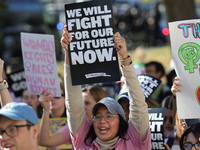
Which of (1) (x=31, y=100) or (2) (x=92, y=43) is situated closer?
(2) (x=92, y=43)

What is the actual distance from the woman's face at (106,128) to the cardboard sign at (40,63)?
108 cm

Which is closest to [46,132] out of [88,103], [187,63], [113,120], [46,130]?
[46,130]

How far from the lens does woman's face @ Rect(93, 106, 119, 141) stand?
3.10 meters

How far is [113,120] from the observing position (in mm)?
3135

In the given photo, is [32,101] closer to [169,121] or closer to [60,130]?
[60,130]

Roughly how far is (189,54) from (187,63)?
0.09m

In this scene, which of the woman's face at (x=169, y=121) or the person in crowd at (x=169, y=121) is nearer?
the person in crowd at (x=169, y=121)

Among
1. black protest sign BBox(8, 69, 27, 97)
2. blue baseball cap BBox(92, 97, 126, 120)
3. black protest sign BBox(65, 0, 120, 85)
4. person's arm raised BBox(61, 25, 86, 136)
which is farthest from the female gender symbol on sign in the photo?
black protest sign BBox(8, 69, 27, 97)

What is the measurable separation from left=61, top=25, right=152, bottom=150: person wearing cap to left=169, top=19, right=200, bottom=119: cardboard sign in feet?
1.60

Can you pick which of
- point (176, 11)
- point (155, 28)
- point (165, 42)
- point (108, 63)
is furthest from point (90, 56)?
point (165, 42)

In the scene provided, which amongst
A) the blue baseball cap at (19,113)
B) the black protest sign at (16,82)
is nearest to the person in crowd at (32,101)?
the black protest sign at (16,82)

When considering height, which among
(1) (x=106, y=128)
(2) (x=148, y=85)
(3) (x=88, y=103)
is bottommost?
(1) (x=106, y=128)

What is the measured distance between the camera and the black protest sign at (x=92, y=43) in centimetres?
329

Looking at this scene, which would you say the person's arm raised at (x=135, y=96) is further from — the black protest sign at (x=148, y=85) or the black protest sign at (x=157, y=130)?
the black protest sign at (x=148, y=85)
